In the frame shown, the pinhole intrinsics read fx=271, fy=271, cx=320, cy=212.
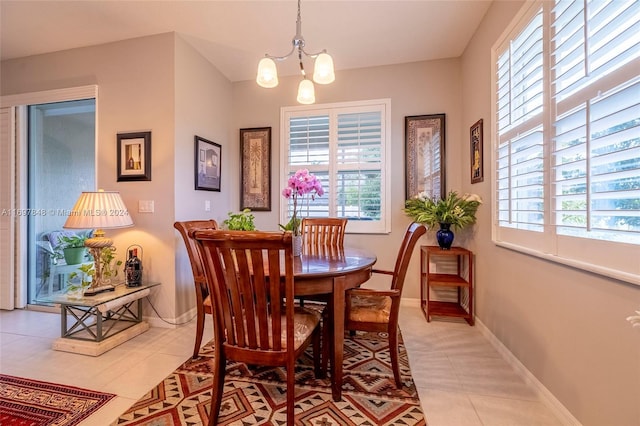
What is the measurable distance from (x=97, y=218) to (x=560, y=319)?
10.7 ft

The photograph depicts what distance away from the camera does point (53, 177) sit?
3236 mm

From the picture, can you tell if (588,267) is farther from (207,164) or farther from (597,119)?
(207,164)

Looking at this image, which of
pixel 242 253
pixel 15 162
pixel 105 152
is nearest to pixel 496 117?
pixel 242 253

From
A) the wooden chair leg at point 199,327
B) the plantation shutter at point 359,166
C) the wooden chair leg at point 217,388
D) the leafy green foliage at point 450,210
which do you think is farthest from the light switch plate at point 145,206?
the leafy green foliage at point 450,210

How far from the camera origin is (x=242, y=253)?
3.84 feet

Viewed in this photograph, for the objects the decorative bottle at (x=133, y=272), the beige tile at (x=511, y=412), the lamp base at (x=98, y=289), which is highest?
the decorative bottle at (x=133, y=272)

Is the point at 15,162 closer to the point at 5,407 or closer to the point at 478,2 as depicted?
the point at 5,407

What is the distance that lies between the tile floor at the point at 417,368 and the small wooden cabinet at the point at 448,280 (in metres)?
0.13

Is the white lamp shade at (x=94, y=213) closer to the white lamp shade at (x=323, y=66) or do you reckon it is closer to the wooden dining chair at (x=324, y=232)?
the wooden dining chair at (x=324, y=232)

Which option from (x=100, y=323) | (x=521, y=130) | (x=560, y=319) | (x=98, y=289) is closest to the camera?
(x=560, y=319)

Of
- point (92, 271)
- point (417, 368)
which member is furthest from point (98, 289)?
point (417, 368)

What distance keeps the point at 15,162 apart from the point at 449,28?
4841 mm

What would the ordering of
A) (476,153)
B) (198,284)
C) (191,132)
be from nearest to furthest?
(198,284) → (476,153) → (191,132)

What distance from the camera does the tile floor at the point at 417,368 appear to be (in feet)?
4.90
